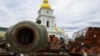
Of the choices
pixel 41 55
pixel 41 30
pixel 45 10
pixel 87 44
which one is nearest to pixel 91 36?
pixel 87 44

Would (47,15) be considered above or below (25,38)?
above

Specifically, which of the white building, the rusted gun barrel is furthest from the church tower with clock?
the rusted gun barrel

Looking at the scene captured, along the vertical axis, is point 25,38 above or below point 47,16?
below

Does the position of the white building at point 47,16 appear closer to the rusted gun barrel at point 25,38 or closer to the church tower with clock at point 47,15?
the church tower with clock at point 47,15

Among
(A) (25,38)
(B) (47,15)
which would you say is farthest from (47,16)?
(A) (25,38)

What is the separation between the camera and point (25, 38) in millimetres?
4082

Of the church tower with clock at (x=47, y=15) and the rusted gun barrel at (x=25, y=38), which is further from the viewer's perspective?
the church tower with clock at (x=47, y=15)

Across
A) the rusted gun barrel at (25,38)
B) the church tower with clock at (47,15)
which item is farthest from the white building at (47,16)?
the rusted gun barrel at (25,38)

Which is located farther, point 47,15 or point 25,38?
point 47,15

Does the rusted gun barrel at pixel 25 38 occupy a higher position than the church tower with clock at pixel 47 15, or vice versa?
the church tower with clock at pixel 47 15

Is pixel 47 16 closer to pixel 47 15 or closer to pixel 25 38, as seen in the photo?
pixel 47 15

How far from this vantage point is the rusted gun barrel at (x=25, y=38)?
3953 millimetres

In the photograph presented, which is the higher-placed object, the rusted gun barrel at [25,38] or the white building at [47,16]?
the white building at [47,16]

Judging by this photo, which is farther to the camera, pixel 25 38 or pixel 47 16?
pixel 47 16
